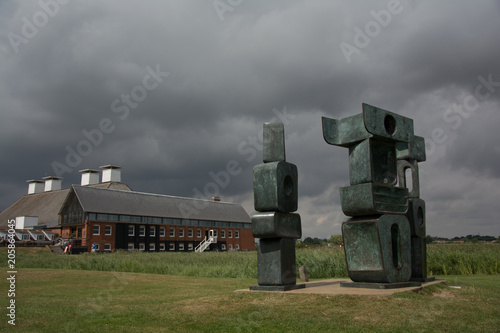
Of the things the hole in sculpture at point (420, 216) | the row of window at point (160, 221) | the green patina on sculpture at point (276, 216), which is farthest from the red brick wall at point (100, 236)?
the hole in sculpture at point (420, 216)

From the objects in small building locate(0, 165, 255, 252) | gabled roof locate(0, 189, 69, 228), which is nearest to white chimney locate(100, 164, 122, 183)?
small building locate(0, 165, 255, 252)

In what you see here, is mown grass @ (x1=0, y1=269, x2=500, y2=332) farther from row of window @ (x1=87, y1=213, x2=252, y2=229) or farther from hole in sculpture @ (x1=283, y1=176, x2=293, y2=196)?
row of window @ (x1=87, y1=213, x2=252, y2=229)

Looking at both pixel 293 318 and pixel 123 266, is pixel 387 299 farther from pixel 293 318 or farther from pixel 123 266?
pixel 123 266

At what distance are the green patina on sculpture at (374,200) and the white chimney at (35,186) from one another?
71.3m

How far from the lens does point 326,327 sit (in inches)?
284

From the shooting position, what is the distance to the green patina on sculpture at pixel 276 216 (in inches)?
413

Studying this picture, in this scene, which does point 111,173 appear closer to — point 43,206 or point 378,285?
point 43,206

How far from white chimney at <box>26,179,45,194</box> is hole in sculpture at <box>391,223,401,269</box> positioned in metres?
71.9

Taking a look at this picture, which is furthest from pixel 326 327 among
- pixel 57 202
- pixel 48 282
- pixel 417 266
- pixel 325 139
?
pixel 57 202

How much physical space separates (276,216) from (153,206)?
4742 centimetres

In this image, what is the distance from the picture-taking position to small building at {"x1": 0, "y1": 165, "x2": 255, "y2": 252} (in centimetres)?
4912

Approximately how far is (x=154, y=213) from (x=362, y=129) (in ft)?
154

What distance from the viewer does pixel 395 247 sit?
11.1 m

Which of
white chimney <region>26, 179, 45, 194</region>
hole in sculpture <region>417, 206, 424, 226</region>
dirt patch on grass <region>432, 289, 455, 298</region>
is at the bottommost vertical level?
dirt patch on grass <region>432, 289, 455, 298</region>
